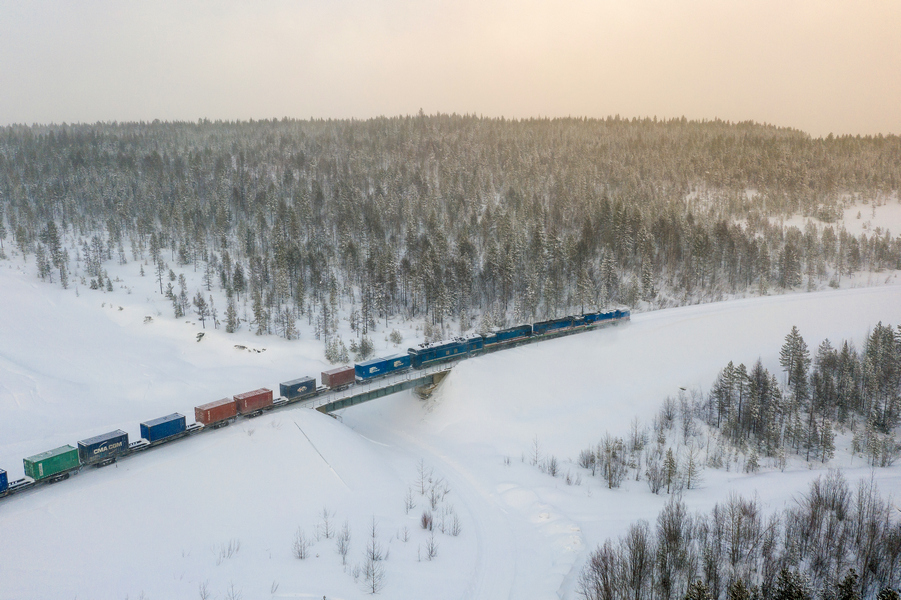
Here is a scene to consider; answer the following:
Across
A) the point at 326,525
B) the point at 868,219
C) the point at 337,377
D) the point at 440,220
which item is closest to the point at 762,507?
the point at 326,525

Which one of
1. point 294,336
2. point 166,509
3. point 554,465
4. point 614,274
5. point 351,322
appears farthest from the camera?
point 614,274

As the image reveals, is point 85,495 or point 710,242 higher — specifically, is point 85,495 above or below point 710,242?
below

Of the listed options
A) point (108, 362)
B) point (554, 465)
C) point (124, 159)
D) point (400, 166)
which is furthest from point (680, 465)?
point (124, 159)

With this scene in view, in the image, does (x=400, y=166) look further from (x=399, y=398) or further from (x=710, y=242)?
(x=399, y=398)

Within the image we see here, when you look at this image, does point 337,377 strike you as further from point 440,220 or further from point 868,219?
point 868,219

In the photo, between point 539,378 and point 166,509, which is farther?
point 539,378

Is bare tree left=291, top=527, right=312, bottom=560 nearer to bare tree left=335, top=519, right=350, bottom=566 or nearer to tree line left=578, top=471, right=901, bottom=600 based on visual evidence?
bare tree left=335, top=519, right=350, bottom=566
